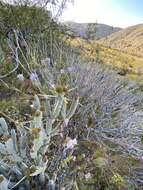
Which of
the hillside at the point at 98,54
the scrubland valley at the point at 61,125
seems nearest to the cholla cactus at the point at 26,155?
the scrubland valley at the point at 61,125

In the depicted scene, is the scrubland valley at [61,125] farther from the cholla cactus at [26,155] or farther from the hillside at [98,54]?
the hillside at [98,54]

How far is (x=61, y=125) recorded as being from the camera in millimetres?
3441

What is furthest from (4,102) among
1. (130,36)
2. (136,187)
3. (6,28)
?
(130,36)

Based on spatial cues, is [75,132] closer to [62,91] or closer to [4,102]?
[4,102]

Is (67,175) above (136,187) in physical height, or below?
above

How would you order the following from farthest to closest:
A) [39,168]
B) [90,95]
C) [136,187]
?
[90,95], [136,187], [39,168]

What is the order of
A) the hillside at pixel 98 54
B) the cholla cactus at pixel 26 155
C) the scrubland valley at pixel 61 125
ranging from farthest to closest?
1. the hillside at pixel 98 54
2. the scrubland valley at pixel 61 125
3. the cholla cactus at pixel 26 155

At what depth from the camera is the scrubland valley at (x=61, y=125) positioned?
3070 millimetres

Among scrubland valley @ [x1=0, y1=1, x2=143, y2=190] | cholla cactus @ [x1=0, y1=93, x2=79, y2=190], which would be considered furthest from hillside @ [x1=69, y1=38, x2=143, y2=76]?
cholla cactus @ [x1=0, y1=93, x2=79, y2=190]

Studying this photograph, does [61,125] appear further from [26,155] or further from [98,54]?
[98,54]

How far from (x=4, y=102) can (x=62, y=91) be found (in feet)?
3.82

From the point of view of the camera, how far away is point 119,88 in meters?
5.81

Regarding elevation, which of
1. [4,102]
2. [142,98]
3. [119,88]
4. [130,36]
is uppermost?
[4,102]

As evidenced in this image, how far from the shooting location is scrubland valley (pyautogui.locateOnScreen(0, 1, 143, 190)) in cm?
307
